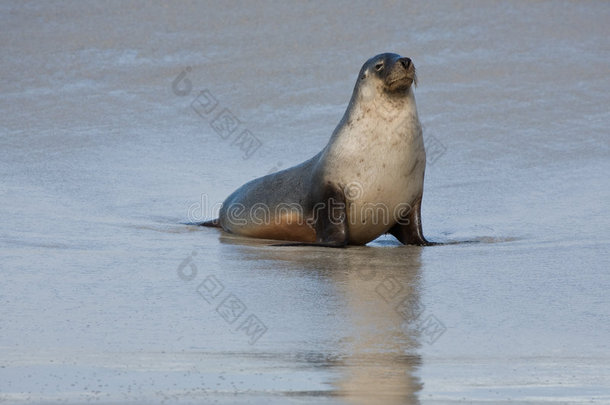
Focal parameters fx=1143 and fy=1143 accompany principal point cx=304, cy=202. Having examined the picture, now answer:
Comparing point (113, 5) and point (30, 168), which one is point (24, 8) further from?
point (30, 168)

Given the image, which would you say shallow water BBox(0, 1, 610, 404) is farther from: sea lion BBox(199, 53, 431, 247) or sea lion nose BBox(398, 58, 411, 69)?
sea lion nose BBox(398, 58, 411, 69)

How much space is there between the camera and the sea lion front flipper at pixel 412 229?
6.38 metres

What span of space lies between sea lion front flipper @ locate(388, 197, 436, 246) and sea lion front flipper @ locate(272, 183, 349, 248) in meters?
0.34

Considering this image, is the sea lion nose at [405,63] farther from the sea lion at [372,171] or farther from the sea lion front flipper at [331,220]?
the sea lion front flipper at [331,220]

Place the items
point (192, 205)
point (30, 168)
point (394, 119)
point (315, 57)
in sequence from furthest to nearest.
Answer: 1. point (315, 57)
2. point (30, 168)
3. point (192, 205)
4. point (394, 119)

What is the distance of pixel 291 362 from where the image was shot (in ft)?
11.6

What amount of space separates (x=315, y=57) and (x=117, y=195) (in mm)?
3500

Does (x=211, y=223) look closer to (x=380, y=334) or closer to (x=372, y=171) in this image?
(x=372, y=171)

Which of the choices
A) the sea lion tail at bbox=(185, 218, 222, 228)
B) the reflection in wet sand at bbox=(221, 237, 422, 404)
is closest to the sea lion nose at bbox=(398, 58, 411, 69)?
the reflection in wet sand at bbox=(221, 237, 422, 404)

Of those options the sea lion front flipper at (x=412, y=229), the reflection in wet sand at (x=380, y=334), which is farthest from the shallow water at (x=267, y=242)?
the sea lion front flipper at (x=412, y=229)

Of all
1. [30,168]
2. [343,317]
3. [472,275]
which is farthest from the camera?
[30,168]

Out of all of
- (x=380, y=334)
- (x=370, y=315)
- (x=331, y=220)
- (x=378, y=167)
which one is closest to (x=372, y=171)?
(x=378, y=167)

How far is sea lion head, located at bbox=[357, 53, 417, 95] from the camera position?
20.7 ft

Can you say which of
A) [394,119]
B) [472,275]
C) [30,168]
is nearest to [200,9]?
[30,168]
